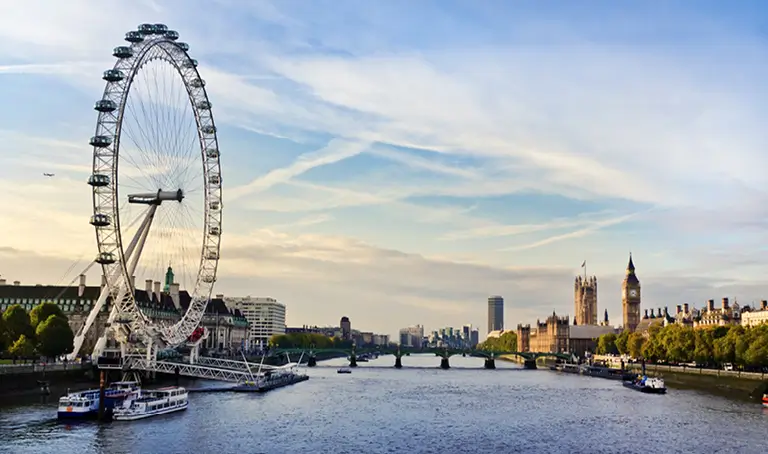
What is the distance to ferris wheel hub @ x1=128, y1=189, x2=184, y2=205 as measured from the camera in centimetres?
9236

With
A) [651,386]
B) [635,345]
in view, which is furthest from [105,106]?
[635,345]

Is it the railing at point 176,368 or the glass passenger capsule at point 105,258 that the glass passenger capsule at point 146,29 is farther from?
the railing at point 176,368

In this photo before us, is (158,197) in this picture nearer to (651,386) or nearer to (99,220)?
(99,220)

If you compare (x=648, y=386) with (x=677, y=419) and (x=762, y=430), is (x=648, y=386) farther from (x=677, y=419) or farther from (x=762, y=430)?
(x=762, y=430)

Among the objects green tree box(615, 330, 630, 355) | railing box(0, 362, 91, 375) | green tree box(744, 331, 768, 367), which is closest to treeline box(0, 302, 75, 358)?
railing box(0, 362, 91, 375)

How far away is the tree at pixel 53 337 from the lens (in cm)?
9350

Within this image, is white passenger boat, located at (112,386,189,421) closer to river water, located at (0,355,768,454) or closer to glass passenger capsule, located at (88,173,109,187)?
river water, located at (0,355,768,454)

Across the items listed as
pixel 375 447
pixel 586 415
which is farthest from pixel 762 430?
pixel 375 447

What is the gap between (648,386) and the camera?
374ft

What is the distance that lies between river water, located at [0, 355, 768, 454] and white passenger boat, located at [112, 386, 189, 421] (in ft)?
4.21

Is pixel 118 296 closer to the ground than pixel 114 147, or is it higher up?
closer to the ground

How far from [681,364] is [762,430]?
9036 cm

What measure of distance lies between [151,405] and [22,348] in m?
23.9

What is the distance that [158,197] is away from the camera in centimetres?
9312
